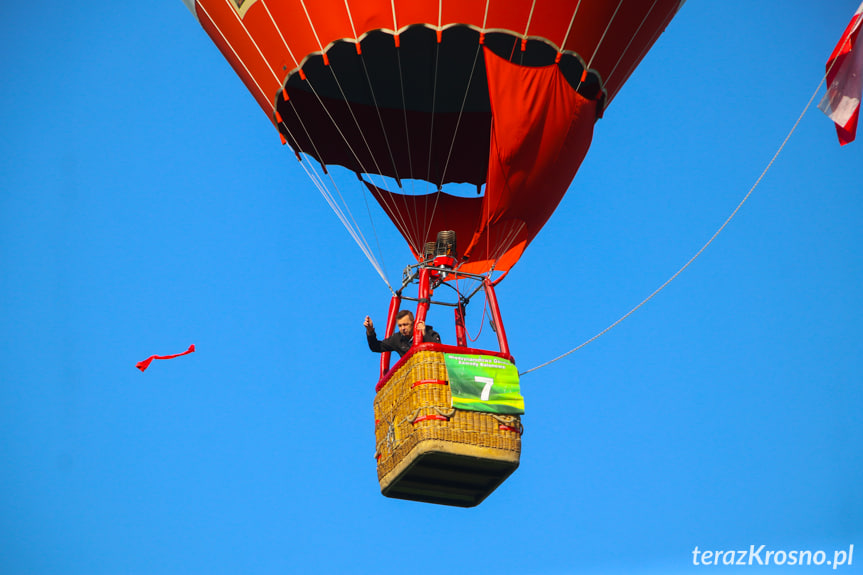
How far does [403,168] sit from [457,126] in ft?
3.48

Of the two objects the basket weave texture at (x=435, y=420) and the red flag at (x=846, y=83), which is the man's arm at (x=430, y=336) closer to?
the basket weave texture at (x=435, y=420)

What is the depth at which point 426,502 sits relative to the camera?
9844 mm

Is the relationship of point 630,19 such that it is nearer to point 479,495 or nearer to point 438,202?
point 438,202

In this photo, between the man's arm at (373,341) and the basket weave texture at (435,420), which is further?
the man's arm at (373,341)

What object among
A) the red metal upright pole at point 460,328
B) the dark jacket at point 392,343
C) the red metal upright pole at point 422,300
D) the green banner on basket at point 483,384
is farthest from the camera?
the red metal upright pole at point 460,328

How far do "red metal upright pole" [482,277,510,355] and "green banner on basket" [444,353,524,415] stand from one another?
0.98 ft

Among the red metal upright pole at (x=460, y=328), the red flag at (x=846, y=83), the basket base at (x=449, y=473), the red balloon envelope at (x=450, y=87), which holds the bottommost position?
the basket base at (x=449, y=473)

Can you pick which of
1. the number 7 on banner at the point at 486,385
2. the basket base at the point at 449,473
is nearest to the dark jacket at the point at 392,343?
the number 7 on banner at the point at 486,385

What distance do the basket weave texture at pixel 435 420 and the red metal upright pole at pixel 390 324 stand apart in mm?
715

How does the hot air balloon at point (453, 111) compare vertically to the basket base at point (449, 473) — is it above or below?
above

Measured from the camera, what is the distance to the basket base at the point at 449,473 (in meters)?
8.87

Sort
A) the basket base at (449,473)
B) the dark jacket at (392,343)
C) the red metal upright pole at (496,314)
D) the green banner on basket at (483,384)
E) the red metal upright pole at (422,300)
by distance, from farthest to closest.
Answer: the dark jacket at (392,343) → the red metal upright pole at (496,314) → the red metal upright pole at (422,300) → the green banner on basket at (483,384) → the basket base at (449,473)

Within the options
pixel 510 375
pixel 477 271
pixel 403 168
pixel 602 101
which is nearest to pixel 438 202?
pixel 403 168

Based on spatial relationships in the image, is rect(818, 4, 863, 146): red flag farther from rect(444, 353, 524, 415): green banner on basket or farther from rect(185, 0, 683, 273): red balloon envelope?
rect(444, 353, 524, 415): green banner on basket
